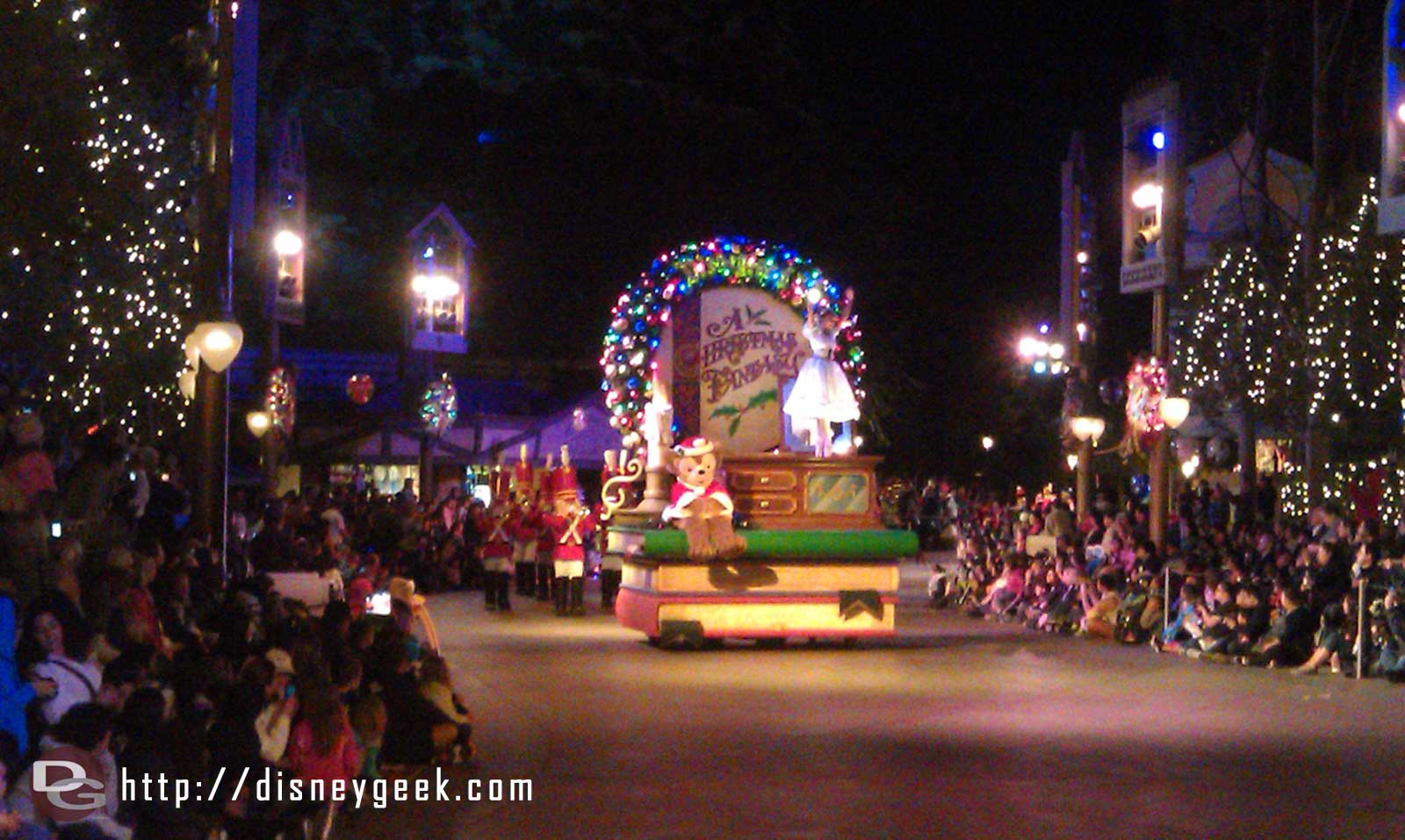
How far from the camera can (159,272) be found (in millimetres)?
23578

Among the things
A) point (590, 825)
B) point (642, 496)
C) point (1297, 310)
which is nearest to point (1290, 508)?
point (1297, 310)

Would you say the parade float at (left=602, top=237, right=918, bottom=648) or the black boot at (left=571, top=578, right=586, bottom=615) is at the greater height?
the parade float at (left=602, top=237, right=918, bottom=648)

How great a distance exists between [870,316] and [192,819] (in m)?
38.7

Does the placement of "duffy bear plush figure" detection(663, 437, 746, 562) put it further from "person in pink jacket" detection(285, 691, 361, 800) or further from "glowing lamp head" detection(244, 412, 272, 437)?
"glowing lamp head" detection(244, 412, 272, 437)

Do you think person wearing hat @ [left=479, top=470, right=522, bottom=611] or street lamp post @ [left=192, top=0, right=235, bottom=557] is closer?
street lamp post @ [left=192, top=0, right=235, bottom=557]

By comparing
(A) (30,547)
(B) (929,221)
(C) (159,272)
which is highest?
(B) (929,221)

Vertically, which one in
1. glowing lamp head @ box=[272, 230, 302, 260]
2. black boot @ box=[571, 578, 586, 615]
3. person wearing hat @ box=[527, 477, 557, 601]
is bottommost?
black boot @ box=[571, 578, 586, 615]

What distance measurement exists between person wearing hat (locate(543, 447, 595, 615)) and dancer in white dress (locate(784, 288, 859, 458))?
4.68m

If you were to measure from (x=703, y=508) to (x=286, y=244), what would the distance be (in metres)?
12.5

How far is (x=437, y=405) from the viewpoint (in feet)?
125

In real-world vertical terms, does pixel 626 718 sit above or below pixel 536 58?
below

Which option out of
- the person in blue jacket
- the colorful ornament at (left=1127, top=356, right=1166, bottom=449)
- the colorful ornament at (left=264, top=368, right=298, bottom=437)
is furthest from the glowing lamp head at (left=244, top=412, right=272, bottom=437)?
the person in blue jacket

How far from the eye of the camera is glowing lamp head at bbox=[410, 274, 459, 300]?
40.0m

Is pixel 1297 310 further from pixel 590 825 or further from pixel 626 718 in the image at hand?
pixel 590 825
